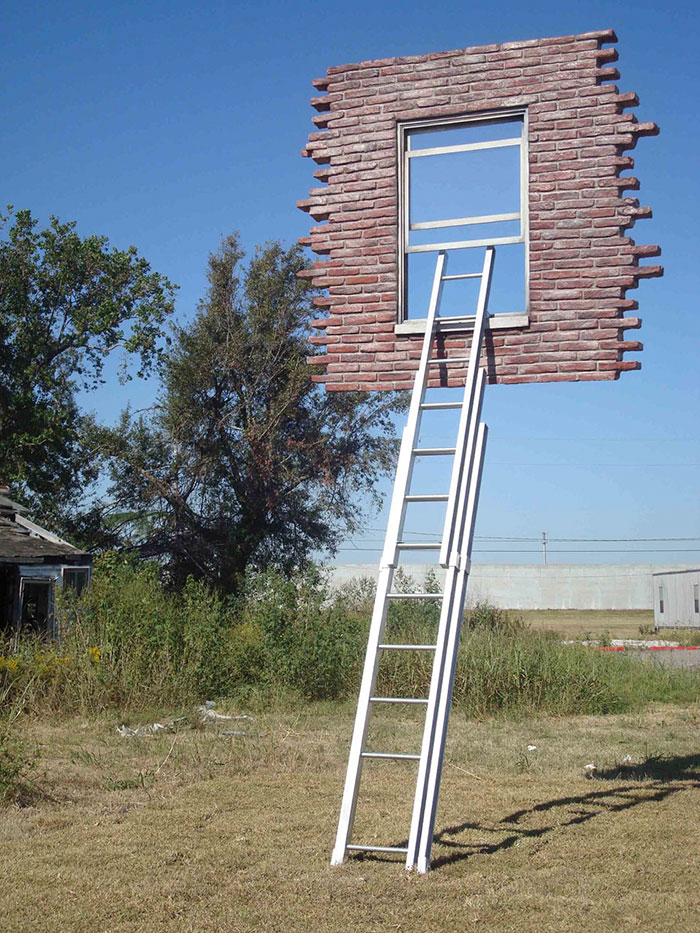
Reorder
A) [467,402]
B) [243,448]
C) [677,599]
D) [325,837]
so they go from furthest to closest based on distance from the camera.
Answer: [677,599] → [243,448] → [467,402] → [325,837]

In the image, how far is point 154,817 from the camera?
24.2ft

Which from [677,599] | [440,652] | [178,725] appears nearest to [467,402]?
[440,652]

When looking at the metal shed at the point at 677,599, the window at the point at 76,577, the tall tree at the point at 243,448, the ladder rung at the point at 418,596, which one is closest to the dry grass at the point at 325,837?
the ladder rung at the point at 418,596

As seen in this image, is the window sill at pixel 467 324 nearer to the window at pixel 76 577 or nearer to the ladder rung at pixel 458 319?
the ladder rung at pixel 458 319

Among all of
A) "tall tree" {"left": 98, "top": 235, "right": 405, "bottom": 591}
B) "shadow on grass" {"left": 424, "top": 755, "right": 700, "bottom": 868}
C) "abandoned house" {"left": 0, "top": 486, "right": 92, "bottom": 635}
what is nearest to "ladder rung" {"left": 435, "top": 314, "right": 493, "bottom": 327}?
"shadow on grass" {"left": 424, "top": 755, "right": 700, "bottom": 868}

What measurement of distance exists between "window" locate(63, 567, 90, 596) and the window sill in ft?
43.3

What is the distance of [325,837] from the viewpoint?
689 cm

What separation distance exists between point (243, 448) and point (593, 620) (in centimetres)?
2632

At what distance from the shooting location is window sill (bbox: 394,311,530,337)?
7879 mm

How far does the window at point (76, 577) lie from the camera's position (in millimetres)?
19547

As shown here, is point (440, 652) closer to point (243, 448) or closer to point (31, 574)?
point (31, 574)

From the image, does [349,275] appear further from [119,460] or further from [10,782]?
[119,460]

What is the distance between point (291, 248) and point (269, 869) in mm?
24989

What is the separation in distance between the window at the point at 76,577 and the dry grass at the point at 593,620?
2141 centimetres
